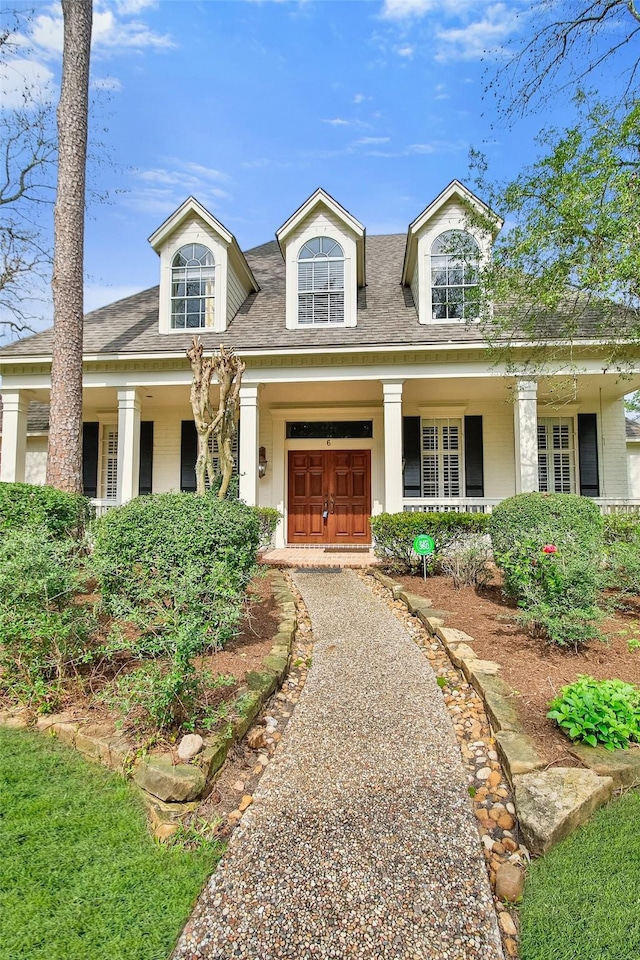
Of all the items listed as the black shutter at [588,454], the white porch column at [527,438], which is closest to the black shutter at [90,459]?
the white porch column at [527,438]

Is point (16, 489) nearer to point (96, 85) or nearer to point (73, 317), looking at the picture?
point (73, 317)

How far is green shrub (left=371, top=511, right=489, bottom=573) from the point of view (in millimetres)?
7633

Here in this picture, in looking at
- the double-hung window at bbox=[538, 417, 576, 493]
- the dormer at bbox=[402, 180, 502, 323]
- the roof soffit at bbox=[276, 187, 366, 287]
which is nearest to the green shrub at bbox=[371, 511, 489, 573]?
the double-hung window at bbox=[538, 417, 576, 493]

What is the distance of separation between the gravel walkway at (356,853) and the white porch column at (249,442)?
631 centimetres

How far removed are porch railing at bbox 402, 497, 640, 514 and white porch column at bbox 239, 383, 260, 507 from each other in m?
3.07

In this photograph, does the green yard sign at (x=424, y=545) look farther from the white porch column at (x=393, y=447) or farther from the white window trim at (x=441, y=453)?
the white window trim at (x=441, y=453)

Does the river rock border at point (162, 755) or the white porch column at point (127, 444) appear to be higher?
the white porch column at point (127, 444)

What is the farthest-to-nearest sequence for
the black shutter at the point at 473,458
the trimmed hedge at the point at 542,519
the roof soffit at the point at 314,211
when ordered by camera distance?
the black shutter at the point at 473,458 < the roof soffit at the point at 314,211 < the trimmed hedge at the point at 542,519

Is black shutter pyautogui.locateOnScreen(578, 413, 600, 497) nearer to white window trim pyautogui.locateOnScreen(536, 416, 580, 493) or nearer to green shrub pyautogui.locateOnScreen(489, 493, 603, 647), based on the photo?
white window trim pyautogui.locateOnScreen(536, 416, 580, 493)

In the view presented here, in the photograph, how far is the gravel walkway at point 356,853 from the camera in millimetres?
1697

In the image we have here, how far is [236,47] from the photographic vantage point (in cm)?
764

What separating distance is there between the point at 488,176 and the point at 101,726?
778cm

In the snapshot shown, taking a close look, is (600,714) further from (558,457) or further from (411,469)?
(558,457)

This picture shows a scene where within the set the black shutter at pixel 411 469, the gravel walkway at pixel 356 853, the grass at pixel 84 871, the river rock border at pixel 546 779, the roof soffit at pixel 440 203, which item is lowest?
the gravel walkway at pixel 356 853
